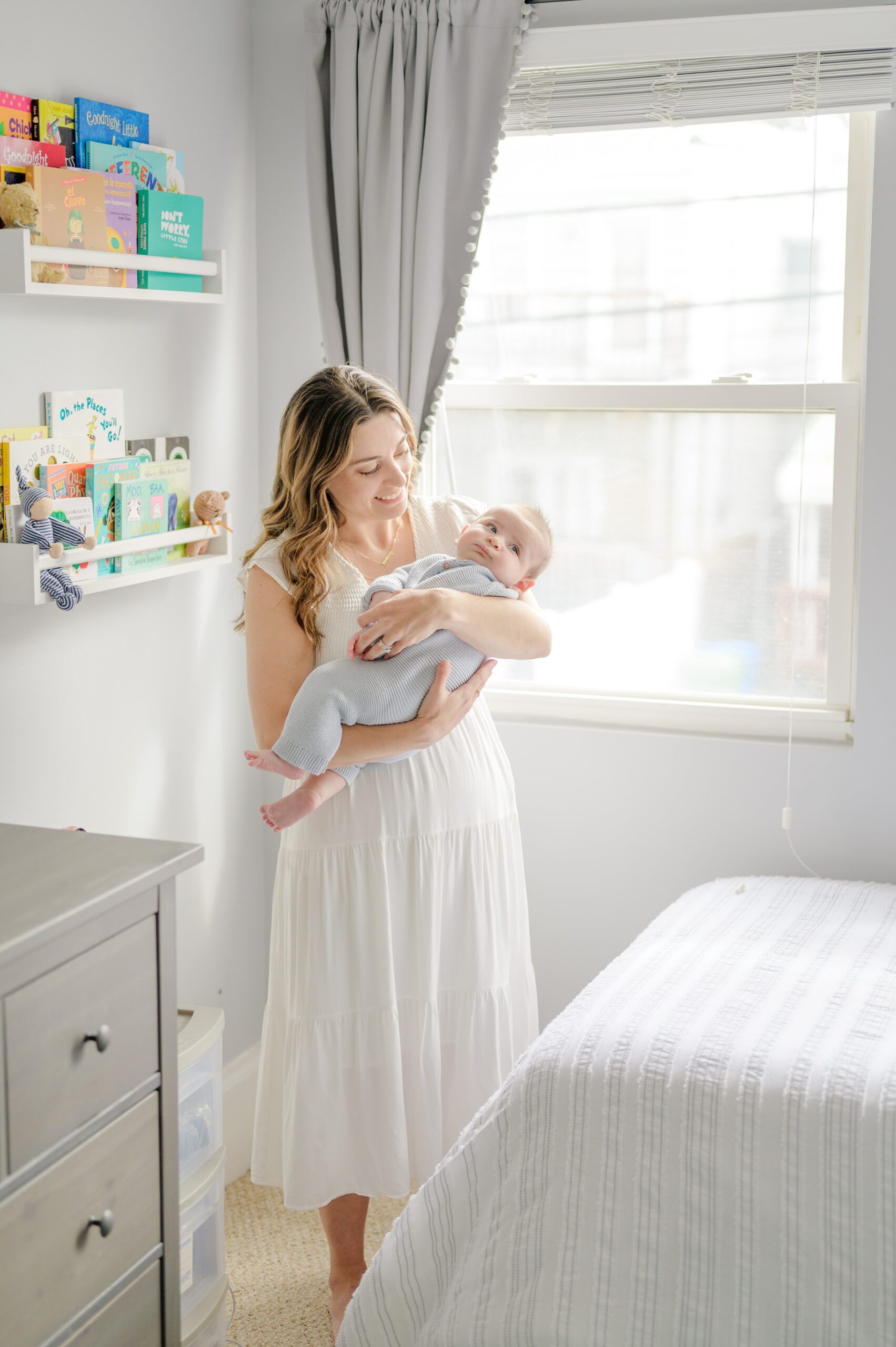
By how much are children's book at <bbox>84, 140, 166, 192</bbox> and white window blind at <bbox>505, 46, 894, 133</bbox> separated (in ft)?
2.38

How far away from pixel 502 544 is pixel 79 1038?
103 cm

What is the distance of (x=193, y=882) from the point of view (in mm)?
2607

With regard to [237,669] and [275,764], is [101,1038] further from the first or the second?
[237,669]

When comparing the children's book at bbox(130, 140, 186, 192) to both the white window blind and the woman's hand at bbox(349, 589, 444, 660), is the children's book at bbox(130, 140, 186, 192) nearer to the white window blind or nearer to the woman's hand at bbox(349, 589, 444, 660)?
the white window blind

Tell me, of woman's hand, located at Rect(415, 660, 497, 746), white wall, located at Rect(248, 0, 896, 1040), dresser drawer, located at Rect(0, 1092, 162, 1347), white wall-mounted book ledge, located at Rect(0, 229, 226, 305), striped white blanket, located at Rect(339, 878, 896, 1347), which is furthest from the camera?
white wall, located at Rect(248, 0, 896, 1040)

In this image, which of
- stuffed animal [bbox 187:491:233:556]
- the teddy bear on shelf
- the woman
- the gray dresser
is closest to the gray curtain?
stuffed animal [bbox 187:491:233:556]

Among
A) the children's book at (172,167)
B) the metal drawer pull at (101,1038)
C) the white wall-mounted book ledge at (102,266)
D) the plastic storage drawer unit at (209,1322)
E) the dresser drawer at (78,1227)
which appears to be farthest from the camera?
the children's book at (172,167)

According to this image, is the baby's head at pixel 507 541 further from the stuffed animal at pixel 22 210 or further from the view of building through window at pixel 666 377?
the stuffed animal at pixel 22 210

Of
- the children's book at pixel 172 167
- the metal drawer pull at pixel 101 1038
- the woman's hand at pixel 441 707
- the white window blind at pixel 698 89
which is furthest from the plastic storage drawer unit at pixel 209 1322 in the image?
the white window blind at pixel 698 89

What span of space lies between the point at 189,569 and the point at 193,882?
0.69 metres

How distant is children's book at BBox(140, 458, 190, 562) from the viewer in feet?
7.42

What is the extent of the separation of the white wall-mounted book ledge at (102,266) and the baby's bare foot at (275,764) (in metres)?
0.75

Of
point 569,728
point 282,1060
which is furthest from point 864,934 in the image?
point 282,1060

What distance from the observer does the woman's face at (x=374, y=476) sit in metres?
1.98
